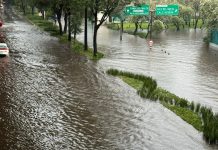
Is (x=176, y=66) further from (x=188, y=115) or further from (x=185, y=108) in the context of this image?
(x=188, y=115)

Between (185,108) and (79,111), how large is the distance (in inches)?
299

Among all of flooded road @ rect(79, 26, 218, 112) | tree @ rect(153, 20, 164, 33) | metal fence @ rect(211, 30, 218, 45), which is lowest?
flooded road @ rect(79, 26, 218, 112)

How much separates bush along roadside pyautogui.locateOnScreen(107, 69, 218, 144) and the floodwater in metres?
0.56

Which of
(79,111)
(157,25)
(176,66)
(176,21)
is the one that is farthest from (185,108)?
(176,21)

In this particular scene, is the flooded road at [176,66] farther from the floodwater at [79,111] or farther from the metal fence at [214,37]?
the metal fence at [214,37]

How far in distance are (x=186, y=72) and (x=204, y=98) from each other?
1203cm

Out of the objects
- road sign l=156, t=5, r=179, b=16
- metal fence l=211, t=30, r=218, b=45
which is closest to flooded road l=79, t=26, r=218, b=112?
metal fence l=211, t=30, r=218, b=45

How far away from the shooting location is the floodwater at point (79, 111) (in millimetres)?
21031

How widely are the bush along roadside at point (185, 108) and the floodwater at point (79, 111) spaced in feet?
1.82

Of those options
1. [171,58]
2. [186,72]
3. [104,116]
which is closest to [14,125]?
[104,116]

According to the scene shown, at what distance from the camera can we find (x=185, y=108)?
2775 centimetres

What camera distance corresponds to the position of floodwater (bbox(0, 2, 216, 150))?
69.0 feet

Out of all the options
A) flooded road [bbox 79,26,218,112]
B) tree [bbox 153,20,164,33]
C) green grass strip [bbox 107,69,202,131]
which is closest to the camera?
green grass strip [bbox 107,69,202,131]

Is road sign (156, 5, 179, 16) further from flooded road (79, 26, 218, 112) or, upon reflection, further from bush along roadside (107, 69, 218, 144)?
bush along roadside (107, 69, 218, 144)
